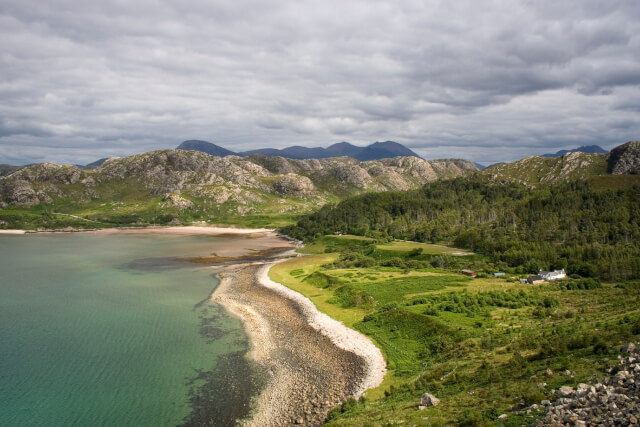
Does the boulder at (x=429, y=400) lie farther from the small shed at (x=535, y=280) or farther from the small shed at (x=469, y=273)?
the small shed at (x=469, y=273)

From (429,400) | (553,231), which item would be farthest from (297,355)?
(553,231)

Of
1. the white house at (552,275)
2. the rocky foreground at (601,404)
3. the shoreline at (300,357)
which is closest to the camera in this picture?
the rocky foreground at (601,404)

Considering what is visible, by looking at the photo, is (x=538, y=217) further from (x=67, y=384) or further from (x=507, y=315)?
(x=67, y=384)

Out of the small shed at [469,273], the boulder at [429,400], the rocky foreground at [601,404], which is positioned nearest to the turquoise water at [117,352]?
the boulder at [429,400]

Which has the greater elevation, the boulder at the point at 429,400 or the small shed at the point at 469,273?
the boulder at the point at 429,400

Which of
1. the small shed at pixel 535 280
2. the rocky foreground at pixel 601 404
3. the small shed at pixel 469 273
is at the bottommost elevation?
the small shed at pixel 469 273

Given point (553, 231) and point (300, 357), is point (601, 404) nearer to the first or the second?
point (300, 357)

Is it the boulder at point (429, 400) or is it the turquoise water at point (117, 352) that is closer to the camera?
the boulder at point (429, 400)

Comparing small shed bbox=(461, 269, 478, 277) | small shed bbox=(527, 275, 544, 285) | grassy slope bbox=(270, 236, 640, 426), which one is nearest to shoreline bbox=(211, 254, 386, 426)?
grassy slope bbox=(270, 236, 640, 426)
